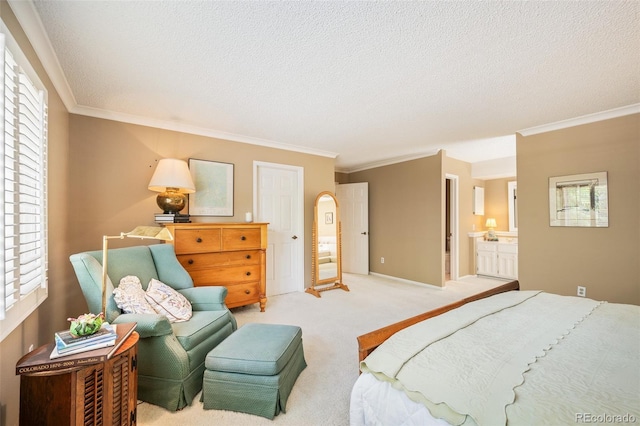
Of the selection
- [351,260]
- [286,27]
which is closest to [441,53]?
[286,27]

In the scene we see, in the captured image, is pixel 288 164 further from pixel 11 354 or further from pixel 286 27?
pixel 11 354

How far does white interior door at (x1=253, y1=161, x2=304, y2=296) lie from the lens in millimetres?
4078

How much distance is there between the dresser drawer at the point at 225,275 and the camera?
2.98 metres

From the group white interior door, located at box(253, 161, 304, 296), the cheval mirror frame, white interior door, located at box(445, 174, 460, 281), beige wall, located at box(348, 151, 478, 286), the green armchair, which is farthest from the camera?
white interior door, located at box(445, 174, 460, 281)

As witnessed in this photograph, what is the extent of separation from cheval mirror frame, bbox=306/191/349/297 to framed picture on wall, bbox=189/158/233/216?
4.58 ft

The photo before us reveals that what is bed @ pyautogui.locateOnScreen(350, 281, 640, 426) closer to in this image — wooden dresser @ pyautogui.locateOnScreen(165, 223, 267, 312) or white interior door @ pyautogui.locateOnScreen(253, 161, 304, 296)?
wooden dresser @ pyautogui.locateOnScreen(165, 223, 267, 312)

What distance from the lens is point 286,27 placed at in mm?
1640

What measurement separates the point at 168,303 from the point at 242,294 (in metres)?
1.32

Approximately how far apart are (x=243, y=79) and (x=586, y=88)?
9.86 ft

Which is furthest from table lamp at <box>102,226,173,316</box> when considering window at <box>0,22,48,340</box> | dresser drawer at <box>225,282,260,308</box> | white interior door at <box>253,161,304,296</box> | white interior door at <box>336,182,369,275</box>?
white interior door at <box>336,182,369,275</box>

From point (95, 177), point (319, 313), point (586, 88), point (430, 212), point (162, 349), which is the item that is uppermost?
point (586, 88)

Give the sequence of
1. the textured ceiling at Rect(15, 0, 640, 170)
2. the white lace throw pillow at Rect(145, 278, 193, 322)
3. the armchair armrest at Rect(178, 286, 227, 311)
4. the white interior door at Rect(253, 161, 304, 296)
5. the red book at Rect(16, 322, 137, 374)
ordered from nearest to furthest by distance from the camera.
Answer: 1. the red book at Rect(16, 322, 137, 374)
2. the textured ceiling at Rect(15, 0, 640, 170)
3. the white lace throw pillow at Rect(145, 278, 193, 322)
4. the armchair armrest at Rect(178, 286, 227, 311)
5. the white interior door at Rect(253, 161, 304, 296)

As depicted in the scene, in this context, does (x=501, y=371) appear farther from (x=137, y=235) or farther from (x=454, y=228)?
(x=454, y=228)

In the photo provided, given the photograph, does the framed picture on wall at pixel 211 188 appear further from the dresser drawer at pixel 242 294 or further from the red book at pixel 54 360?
the red book at pixel 54 360
